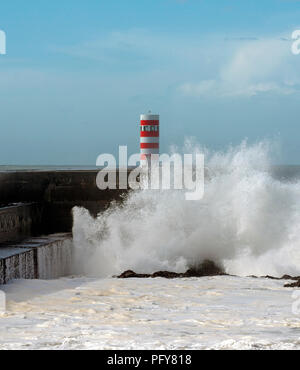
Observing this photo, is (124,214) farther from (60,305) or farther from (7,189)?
(60,305)

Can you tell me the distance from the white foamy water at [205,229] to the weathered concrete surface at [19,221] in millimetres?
658

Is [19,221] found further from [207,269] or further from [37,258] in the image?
[207,269]

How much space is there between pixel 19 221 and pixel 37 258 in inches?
75.7

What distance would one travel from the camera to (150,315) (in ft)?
18.0

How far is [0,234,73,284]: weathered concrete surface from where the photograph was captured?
712 cm

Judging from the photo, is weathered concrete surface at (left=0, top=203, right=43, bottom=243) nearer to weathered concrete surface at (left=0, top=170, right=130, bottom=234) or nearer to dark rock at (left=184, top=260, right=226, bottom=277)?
weathered concrete surface at (left=0, top=170, right=130, bottom=234)

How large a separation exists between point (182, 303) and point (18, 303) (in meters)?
1.51

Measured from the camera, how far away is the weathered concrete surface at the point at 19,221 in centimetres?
905

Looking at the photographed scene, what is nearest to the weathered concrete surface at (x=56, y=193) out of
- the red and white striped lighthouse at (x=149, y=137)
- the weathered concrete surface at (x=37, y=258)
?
the weathered concrete surface at (x=37, y=258)

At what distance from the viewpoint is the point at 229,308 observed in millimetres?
5801

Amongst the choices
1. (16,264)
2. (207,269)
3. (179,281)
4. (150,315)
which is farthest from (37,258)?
(150,315)
